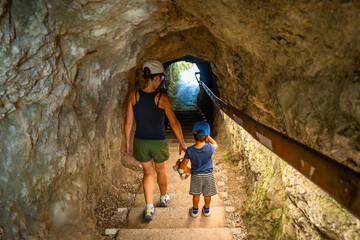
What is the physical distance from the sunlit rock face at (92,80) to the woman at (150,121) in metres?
0.59

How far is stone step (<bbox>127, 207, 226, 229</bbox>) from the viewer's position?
10.7ft

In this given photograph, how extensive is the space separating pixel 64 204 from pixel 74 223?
29cm

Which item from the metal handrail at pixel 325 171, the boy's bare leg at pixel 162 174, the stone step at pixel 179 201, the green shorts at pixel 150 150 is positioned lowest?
the stone step at pixel 179 201

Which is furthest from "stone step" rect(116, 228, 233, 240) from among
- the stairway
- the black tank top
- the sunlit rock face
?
the black tank top

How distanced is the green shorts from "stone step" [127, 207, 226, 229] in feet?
2.58

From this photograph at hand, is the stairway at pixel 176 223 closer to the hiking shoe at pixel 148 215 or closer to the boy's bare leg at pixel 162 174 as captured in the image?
the hiking shoe at pixel 148 215

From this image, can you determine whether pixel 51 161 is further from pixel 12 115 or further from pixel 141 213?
pixel 141 213

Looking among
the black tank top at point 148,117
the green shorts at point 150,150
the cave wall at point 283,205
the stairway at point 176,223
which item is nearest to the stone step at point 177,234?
the stairway at point 176,223

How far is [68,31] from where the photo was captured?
7.61 ft

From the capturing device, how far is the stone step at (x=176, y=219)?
3.28 m

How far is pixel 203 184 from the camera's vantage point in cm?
321

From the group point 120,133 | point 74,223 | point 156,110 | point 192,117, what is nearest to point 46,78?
point 156,110

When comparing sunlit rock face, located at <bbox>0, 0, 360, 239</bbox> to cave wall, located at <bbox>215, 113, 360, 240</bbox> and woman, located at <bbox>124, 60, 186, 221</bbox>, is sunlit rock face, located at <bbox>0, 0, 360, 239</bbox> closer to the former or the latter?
cave wall, located at <bbox>215, 113, 360, 240</bbox>

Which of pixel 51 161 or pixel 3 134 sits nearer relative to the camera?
pixel 3 134
